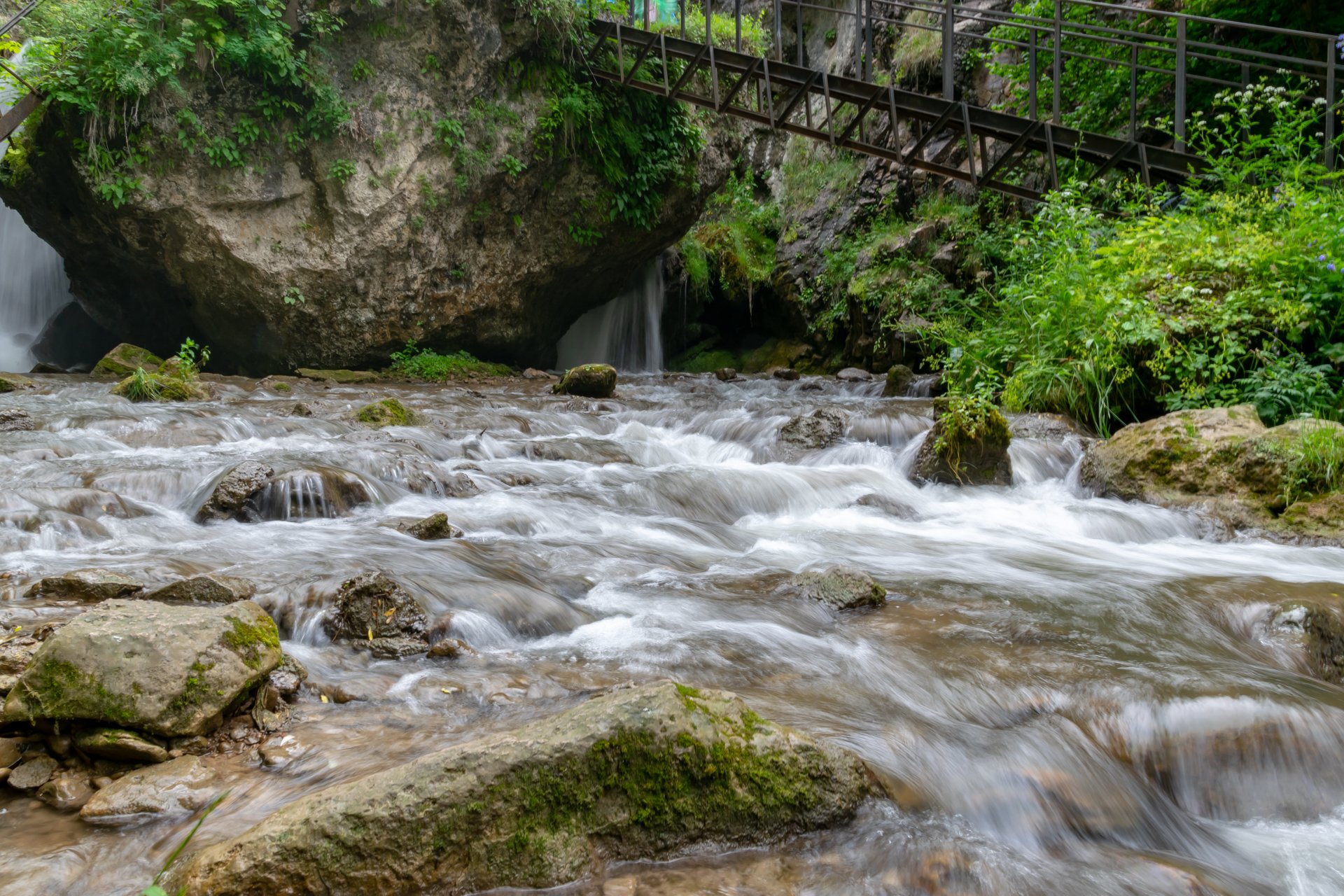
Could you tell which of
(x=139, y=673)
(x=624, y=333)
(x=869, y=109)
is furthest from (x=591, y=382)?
(x=139, y=673)

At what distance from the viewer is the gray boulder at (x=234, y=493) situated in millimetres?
4691

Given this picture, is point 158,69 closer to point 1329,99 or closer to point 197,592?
point 197,592

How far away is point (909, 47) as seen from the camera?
16.2 meters

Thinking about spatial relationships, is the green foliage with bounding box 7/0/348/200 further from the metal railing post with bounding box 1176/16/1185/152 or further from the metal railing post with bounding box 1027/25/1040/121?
the metal railing post with bounding box 1176/16/1185/152

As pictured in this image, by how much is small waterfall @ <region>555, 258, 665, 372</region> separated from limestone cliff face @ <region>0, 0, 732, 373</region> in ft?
9.91

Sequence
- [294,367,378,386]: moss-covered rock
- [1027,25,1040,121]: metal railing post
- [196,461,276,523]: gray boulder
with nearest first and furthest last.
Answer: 1. [196,461,276,523]: gray boulder
2. [1027,25,1040,121]: metal railing post
3. [294,367,378,386]: moss-covered rock

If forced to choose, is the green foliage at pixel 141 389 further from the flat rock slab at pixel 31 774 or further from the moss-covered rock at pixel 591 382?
the flat rock slab at pixel 31 774

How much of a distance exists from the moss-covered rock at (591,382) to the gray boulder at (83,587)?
7.70 m

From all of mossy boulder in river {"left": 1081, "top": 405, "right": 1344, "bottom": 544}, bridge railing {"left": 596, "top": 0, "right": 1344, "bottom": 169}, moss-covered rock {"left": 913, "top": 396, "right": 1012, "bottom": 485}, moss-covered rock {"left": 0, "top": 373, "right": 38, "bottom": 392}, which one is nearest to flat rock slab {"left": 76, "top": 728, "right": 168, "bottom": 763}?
moss-covered rock {"left": 913, "top": 396, "right": 1012, "bottom": 485}

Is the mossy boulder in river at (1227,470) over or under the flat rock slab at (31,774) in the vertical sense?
over

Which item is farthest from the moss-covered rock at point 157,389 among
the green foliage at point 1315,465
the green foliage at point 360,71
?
the green foliage at point 1315,465

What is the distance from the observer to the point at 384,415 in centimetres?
787

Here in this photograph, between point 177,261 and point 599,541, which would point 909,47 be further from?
point 599,541

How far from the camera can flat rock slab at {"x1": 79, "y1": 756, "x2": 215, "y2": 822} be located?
190 centimetres
